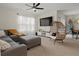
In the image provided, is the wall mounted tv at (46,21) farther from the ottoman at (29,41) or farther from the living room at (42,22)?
the ottoman at (29,41)

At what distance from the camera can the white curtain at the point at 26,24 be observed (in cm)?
773

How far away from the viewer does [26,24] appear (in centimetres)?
832

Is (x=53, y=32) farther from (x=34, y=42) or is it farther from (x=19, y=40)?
(x=19, y=40)

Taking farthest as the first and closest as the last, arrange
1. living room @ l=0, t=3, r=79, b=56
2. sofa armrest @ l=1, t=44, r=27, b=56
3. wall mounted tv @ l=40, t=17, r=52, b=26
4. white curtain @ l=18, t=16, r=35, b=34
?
wall mounted tv @ l=40, t=17, r=52, b=26
white curtain @ l=18, t=16, r=35, b=34
living room @ l=0, t=3, r=79, b=56
sofa armrest @ l=1, t=44, r=27, b=56

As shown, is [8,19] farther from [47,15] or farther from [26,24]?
[47,15]

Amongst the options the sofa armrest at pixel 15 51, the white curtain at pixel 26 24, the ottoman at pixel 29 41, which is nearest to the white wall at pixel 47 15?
the white curtain at pixel 26 24

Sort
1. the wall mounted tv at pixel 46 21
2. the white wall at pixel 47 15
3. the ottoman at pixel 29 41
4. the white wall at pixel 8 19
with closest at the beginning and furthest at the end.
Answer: the ottoman at pixel 29 41 < the white wall at pixel 8 19 < the white wall at pixel 47 15 < the wall mounted tv at pixel 46 21

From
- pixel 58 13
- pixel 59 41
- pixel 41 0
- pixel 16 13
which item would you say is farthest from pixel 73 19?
pixel 41 0

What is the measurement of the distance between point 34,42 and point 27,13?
4162 mm

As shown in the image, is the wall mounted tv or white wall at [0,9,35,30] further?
the wall mounted tv

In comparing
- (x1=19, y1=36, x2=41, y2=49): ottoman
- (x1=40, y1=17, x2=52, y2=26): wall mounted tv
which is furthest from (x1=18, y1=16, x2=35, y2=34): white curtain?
(x1=19, y1=36, x2=41, y2=49): ottoman

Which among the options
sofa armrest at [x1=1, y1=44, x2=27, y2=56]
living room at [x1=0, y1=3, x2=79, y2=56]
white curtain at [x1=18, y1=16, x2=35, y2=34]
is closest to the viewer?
sofa armrest at [x1=1, y1=44, x2=27, y2=56]

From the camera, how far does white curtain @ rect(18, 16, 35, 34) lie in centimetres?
773

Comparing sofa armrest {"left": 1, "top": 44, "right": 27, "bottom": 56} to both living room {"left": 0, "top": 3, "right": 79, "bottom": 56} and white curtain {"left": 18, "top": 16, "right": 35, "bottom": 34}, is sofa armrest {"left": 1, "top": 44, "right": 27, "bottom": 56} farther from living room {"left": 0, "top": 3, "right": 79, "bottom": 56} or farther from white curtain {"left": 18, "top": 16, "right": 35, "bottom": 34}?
white curtain {"left": 18, "top": 16, "right": 35, "bottom": 34}
